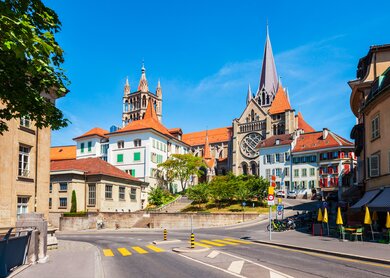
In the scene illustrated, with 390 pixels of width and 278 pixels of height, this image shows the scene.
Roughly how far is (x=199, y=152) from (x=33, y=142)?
343 feet

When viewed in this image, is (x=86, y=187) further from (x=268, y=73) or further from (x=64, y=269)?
(x=268, y=73)

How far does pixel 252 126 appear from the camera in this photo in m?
108

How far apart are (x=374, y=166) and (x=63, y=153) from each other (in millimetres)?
81090

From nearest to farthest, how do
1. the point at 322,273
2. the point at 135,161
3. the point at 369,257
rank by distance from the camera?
1. the point at 322,273
2. the point at 369,257
3. the point at 135,161

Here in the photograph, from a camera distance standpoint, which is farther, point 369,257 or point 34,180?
point 34,180

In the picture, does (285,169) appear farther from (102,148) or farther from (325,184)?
(102,148)

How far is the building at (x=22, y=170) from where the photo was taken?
76.8 ft

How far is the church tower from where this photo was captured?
153m

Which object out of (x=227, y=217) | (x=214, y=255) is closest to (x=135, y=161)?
(x=227, y=217)

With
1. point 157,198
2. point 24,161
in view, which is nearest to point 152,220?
point 157,198

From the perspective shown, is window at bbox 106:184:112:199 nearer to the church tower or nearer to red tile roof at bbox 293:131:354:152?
red tile roof at bbox 293:131:354:152

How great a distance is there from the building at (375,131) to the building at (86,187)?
32.3 m

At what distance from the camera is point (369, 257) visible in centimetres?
1609

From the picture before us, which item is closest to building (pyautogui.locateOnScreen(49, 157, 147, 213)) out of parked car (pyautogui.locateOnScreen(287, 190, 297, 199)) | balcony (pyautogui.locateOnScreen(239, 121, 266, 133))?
parked car (pyautogui.locateOnScreen(287, 190, 297, 199))
